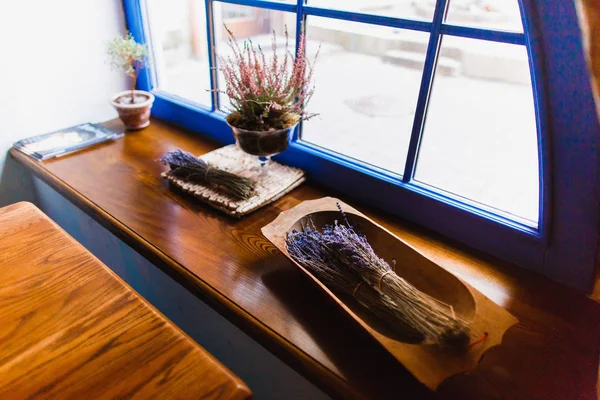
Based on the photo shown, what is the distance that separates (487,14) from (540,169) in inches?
13.1

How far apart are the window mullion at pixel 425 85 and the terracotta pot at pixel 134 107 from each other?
0.95 meters

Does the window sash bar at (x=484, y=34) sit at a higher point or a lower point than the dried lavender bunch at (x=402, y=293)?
higher

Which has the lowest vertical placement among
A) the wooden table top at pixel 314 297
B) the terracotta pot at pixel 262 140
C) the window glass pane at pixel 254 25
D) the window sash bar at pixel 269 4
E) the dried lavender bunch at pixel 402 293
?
the wooden table top at pixel 314 297

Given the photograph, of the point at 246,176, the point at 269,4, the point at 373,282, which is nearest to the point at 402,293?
the point at 373,282

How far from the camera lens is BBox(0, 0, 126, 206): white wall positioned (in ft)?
4.43

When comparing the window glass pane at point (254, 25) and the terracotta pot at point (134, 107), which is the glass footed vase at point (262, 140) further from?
the terracotta pot at point (134, 107)

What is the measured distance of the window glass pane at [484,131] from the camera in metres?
0.93

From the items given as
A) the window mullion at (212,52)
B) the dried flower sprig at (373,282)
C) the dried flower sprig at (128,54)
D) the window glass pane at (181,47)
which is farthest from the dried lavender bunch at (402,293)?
the dried flower sprig at (128,54)

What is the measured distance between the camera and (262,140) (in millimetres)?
1105

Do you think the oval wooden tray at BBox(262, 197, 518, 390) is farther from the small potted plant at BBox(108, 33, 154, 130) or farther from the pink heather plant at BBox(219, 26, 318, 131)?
the small potted plant at BBox(108, 33, 154, 130)

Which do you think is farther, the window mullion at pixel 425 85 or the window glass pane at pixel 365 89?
the window glass pane at pixel 365 89

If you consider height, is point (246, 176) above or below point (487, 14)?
below

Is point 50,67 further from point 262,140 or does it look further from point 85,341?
point 85,341

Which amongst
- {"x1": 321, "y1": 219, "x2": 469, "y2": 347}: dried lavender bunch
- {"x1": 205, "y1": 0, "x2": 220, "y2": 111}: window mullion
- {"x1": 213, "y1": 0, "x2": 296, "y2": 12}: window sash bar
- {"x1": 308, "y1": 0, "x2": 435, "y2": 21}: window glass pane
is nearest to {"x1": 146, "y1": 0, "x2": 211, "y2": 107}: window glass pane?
{"x1": 205, "y1": 0, "x2": 220, "y2": 111}: window mullion
